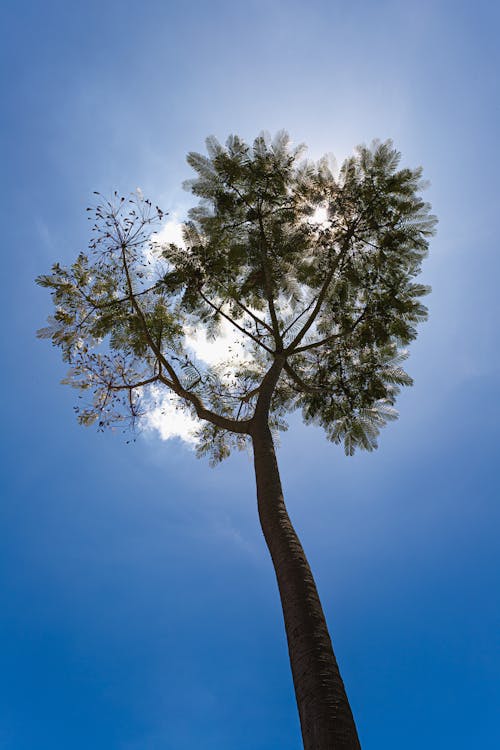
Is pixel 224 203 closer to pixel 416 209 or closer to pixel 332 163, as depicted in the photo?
pixel 332 163

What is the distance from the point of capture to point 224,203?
987cm

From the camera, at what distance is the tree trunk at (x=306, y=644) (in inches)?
132

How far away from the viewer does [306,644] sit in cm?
398

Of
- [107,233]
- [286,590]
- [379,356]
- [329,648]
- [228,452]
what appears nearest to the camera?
[329,648]

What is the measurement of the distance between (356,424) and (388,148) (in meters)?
6.31

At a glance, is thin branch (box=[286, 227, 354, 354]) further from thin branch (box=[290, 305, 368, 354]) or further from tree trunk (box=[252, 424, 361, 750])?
tree trunk (box=[252, 424, 361, 750])

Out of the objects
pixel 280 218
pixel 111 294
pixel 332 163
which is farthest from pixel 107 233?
pixel 332 163

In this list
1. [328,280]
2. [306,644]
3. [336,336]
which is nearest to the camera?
[306,644]

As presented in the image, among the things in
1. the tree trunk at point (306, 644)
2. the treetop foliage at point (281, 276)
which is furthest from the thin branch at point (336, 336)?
the tree trunk at point (306, 644)

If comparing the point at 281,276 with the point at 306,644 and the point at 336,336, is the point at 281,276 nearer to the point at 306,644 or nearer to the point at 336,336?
the point at 336,336

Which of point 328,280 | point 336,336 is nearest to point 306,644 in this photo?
point 336,336

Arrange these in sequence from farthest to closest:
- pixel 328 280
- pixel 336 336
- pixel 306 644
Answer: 1. pixel 336 336
2. pixel 328 280
3. pixel 306 644

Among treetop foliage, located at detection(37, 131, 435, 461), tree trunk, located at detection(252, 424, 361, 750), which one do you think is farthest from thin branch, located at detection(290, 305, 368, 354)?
tree trunk, located at detection(252, 424, 361, 750)

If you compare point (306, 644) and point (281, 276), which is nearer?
point (306, 644)
